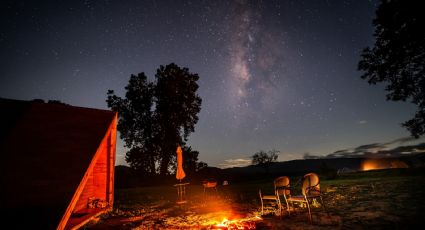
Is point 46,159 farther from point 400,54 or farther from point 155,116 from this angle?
point 155,116

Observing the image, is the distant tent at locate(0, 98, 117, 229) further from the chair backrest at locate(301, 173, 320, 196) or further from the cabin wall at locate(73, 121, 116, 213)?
the chair backrest at locate(301, 173, 320, 196)

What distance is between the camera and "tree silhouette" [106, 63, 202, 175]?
3050 centimetres

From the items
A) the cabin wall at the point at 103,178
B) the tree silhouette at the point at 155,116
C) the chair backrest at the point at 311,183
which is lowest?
the chair backrest at the point at 311,183

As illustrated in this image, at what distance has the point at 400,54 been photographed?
1605cm

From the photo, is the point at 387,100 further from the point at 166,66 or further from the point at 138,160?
the point at 138,160

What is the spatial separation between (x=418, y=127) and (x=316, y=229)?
1736 centimetres

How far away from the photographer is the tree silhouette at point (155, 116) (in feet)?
100

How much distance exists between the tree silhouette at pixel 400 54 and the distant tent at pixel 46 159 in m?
17.8

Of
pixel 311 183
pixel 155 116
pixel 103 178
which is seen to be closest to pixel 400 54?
pixel 311 183

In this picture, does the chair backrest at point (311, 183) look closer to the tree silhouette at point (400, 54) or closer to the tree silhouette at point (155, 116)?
the tree silhouette at point (400, 54)

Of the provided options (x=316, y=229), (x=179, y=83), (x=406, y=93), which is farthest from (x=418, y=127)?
(x=179, y=83)

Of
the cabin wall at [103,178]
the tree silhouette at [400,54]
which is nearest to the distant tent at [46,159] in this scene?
the cabin wall at [103,178]

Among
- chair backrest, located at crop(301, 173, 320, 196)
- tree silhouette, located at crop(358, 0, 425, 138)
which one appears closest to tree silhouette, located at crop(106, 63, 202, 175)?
tree silhouette, located at crop(358, 0, 425, 138)

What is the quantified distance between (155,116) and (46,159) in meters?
28.4
